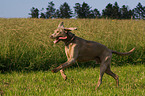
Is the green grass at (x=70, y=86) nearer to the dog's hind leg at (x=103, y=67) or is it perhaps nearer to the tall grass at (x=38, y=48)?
the dog's hind leg at (x=103, y=67)

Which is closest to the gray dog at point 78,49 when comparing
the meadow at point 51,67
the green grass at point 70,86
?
the green grass at point 70,86

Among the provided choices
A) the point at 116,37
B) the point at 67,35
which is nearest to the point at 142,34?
the point at 116,37

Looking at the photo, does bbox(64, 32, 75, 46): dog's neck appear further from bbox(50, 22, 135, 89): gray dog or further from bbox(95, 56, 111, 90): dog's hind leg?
bbox(95, 56, 111, 90): dog's hind leg

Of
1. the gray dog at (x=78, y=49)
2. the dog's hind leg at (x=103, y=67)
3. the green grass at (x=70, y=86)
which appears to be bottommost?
the green grass at (x=70, y=86)

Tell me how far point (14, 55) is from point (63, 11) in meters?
42.8

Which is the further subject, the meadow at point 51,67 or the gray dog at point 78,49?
the meadow at point 51,67

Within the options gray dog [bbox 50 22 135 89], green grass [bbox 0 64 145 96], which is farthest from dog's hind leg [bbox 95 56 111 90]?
green grass [bbox 0 64 145 96]

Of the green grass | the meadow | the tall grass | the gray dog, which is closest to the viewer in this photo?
the gray dog

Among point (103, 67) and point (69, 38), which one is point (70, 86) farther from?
point (69, 38)

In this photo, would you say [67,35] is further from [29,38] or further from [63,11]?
[63,11]

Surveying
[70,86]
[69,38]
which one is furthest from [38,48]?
[69,38]

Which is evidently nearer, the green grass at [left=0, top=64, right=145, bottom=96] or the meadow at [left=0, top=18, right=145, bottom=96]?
the green grass at [left=0, top=64, right=145, bottom=96]

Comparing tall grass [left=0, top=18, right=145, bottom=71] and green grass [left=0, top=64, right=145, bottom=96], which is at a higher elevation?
tall grass [left=0, top=18, right=145, bottom=71]

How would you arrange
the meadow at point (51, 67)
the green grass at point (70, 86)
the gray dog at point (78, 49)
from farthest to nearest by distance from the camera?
the meadow at point (51, 67)
the green grass at point (70, 86)
the gray dog at point (78, 49)
